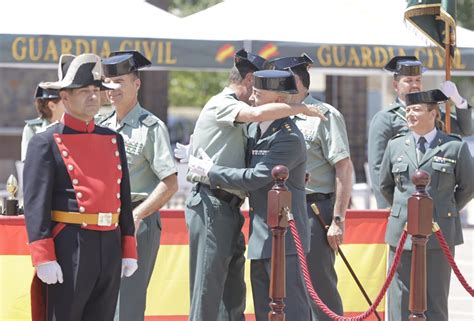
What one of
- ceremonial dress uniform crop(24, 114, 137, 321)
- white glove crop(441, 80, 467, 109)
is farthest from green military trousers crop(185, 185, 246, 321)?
white glove crop(441, 80, 467, 109)

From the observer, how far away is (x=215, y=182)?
7293mm

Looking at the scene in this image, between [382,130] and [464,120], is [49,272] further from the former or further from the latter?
[464,120]

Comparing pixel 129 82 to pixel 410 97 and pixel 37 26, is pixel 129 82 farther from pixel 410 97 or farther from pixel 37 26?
pixel 37 26

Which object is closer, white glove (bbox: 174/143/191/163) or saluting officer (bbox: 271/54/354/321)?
white glove (bbox: 174/143/191/163)

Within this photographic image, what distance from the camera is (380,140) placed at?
29.7 ft

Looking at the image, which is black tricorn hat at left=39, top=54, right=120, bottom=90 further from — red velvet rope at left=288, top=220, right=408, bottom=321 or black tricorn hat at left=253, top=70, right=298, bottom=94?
red velvet rope at left=288, top=220, right=408, bottom=321

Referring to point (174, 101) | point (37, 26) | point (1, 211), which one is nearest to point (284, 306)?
point (1, 211)

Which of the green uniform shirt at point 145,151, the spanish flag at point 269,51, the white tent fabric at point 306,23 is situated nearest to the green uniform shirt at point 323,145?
the green uniform shirt at point 145,151

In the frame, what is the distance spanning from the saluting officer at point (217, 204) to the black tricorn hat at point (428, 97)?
3.69 ft

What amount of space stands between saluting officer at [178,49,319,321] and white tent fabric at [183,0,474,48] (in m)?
4.42

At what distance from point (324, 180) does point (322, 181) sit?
0.02m

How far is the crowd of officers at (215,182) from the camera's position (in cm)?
622

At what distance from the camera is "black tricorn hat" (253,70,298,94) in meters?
7.25

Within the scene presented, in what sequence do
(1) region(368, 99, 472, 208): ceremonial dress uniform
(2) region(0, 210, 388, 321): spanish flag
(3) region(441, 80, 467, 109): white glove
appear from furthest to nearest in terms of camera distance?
(3) region(441, 80, 467, 109): white glove < (1) region(368, 99, 472, 208): ceremonial dress uniform < (2) region(0, 210, 388, 321): spanish flag
